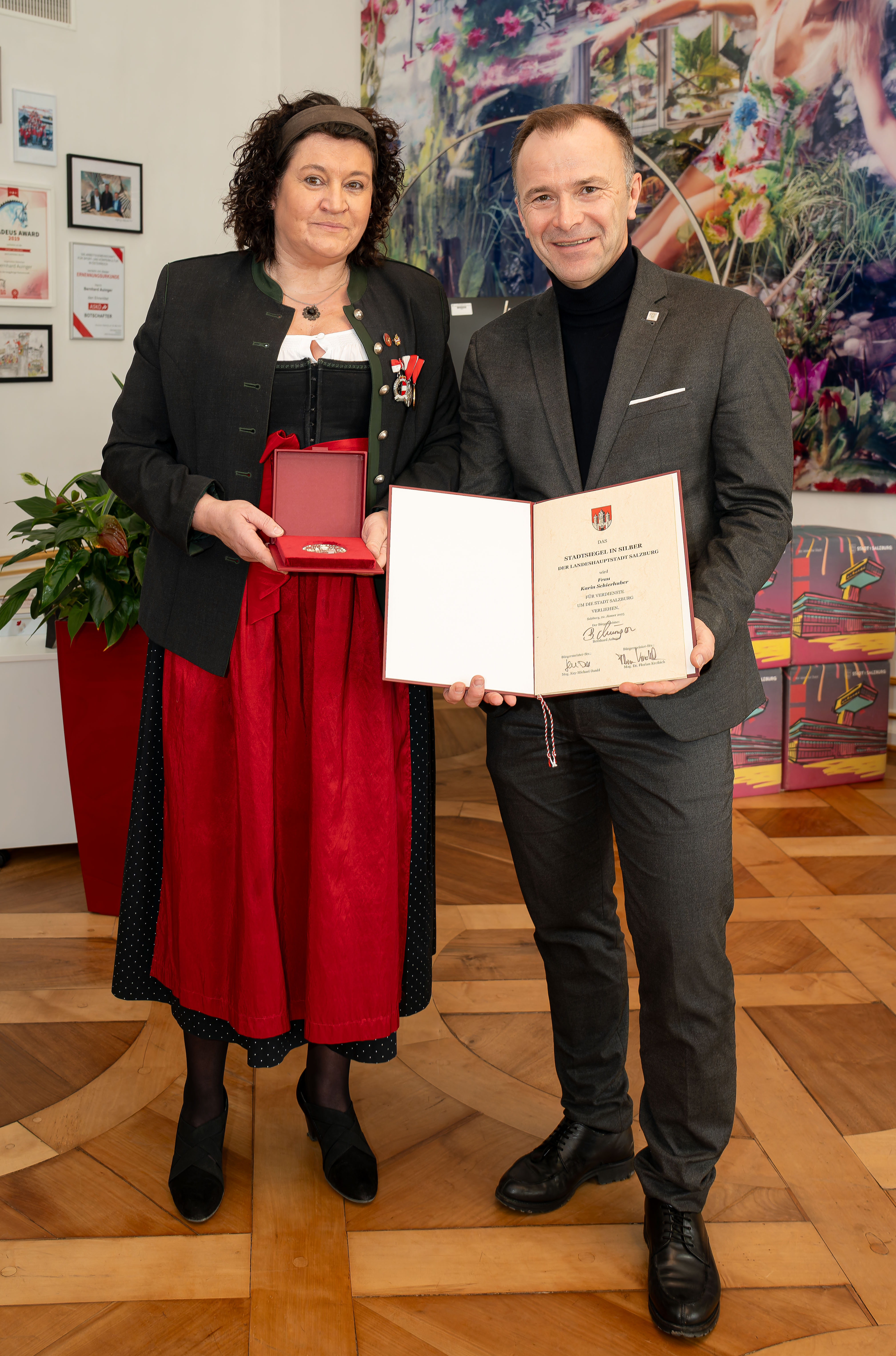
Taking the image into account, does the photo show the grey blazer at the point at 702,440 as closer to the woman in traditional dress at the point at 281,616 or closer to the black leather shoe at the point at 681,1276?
the woman in traditional dress at the point at 281,616

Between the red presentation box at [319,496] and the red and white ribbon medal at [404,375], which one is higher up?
the red and white ribbon medal at [404,375]

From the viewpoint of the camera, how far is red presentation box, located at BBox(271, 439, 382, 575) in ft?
4.89

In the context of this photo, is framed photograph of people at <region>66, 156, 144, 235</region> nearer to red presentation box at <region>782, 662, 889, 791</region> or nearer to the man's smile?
red presentation box at <region>782, 662, 889, 791</region>

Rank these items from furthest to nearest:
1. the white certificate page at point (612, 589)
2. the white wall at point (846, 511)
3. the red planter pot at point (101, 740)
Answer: the white wall at point (846, 511) < the red planter pot at point (101, 740) < the white certificate page at point (612, 589)

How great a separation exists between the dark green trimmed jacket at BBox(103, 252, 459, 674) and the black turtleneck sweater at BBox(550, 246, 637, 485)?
235 millimetres

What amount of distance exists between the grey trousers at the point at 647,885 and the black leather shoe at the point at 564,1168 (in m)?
0.17

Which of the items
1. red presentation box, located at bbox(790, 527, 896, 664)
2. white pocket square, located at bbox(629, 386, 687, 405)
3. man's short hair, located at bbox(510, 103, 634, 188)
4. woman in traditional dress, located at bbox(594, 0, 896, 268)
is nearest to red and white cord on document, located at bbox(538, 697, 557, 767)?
white pocket square, located at bbox(629, 386, 687, 405)

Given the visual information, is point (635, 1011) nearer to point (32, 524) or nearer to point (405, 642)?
point (405, 642)

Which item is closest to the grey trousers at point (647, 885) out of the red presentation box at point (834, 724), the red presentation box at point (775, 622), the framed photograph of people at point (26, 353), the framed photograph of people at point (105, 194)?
the red presentation box at point (775, 622)

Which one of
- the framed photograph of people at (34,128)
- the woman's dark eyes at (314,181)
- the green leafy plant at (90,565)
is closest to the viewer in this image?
the woman's dark eyes at (314,181)

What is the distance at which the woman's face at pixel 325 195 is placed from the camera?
149 centimetres

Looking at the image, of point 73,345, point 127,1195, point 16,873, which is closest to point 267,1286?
point 127,1195

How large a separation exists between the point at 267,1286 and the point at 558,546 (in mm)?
1104

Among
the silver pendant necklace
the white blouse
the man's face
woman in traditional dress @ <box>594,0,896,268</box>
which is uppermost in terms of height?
woman in traditional dress @ <box>594,0,896,268</box>
